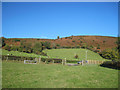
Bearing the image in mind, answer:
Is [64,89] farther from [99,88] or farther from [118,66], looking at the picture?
[118,66]

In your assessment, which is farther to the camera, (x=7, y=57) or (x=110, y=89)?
(x=7, y=57)

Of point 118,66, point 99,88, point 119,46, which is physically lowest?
point 118,66

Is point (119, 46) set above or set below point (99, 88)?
above

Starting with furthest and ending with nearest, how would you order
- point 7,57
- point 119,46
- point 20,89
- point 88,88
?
point 7,57 < point 119,46 < point 88,88 < point 20,89

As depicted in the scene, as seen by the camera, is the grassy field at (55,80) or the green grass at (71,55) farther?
the green grass at (71,55)

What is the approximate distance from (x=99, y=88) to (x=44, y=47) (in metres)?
70.0

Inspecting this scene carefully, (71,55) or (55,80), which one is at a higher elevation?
(55,80)

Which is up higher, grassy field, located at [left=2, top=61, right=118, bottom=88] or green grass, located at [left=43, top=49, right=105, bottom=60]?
grassy field, located at [left=2, top=61, right=118, bottom=88]

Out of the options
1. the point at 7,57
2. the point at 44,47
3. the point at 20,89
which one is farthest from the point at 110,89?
the point at 44,47

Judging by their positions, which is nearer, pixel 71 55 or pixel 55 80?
pixel 55 80

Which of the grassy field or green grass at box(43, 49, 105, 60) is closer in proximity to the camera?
the grassy field

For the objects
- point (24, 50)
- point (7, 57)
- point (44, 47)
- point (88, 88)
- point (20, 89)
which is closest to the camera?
point (20, 89)

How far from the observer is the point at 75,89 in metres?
5.74

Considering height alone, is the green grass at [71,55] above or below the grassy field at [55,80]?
below
